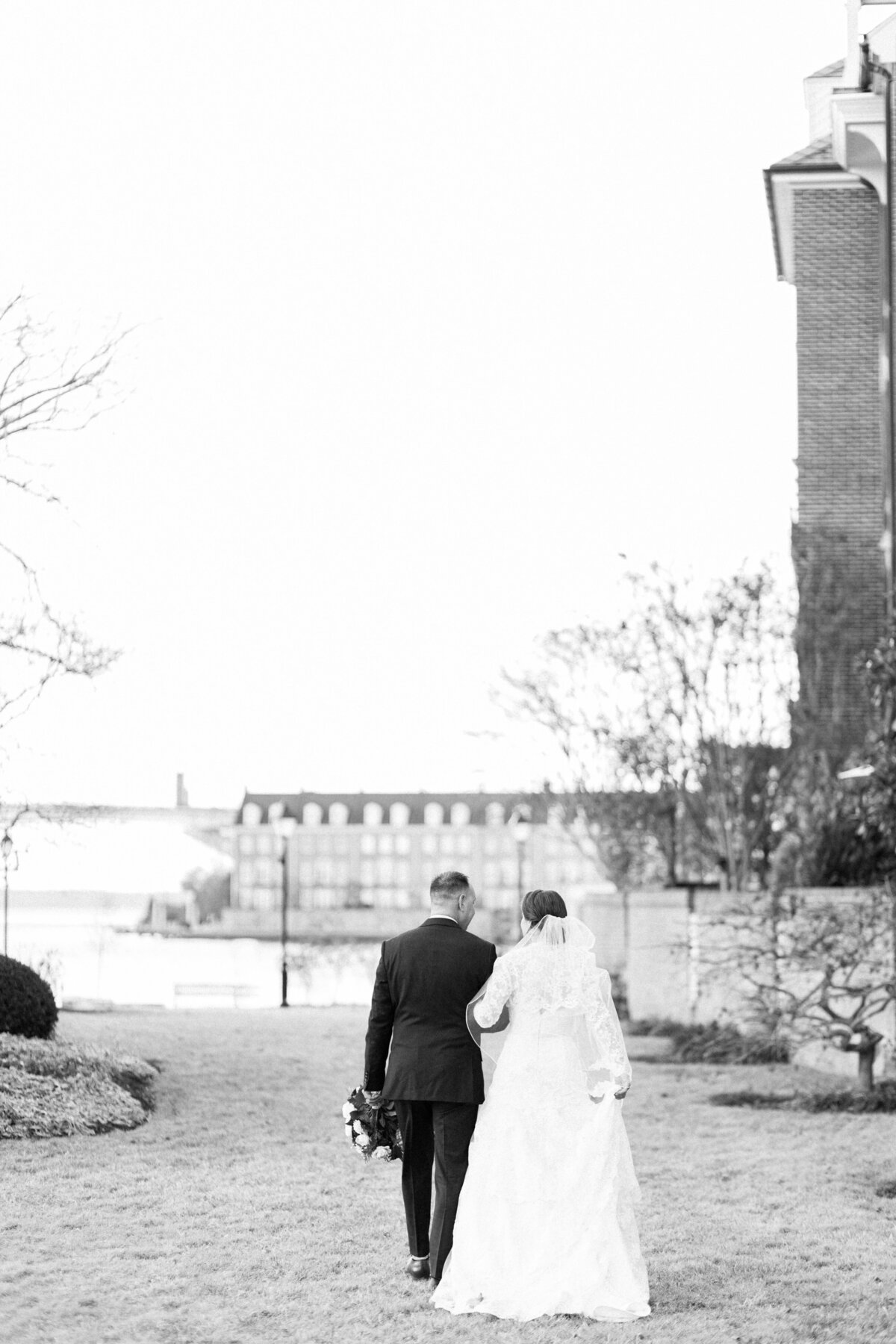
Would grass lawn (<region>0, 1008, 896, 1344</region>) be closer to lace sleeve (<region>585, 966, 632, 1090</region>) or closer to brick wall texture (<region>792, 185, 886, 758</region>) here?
lace sleeve (<region>585, 966, 632, 1090</region>)

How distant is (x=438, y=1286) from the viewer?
7785 millimetres

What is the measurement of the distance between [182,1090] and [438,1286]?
831 cm

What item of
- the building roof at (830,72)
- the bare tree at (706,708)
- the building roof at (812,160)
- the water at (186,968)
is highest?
the building roof at (830,72)

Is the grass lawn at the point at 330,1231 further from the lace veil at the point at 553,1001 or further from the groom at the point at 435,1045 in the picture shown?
the lace veil at the point at 553,1001

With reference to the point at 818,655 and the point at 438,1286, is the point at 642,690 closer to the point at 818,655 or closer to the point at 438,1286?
the point at 818,655

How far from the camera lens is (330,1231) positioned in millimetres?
9781

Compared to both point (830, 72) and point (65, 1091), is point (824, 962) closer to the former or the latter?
point (65, 1091)

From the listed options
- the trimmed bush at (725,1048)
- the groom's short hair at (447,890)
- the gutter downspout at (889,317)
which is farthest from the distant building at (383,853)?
the groom's short hair at (447,890)

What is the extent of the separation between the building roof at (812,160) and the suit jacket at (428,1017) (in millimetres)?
24380

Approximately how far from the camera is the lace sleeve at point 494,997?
25.2ft

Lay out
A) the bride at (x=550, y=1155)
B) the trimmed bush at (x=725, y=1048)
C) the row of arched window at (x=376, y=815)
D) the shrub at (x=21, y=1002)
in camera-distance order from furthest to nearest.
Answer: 1. the row of arched window at (x=376, y=815)
2. the trimmed bush at (x=725, y=1048)
3. the shrub at (x=21, y=1002)
4. the bride at (x=550, y=1155)

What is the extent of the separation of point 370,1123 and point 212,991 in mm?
34191

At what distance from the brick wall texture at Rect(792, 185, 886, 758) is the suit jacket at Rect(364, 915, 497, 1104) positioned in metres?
20.5

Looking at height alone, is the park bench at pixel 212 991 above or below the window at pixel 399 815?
below
